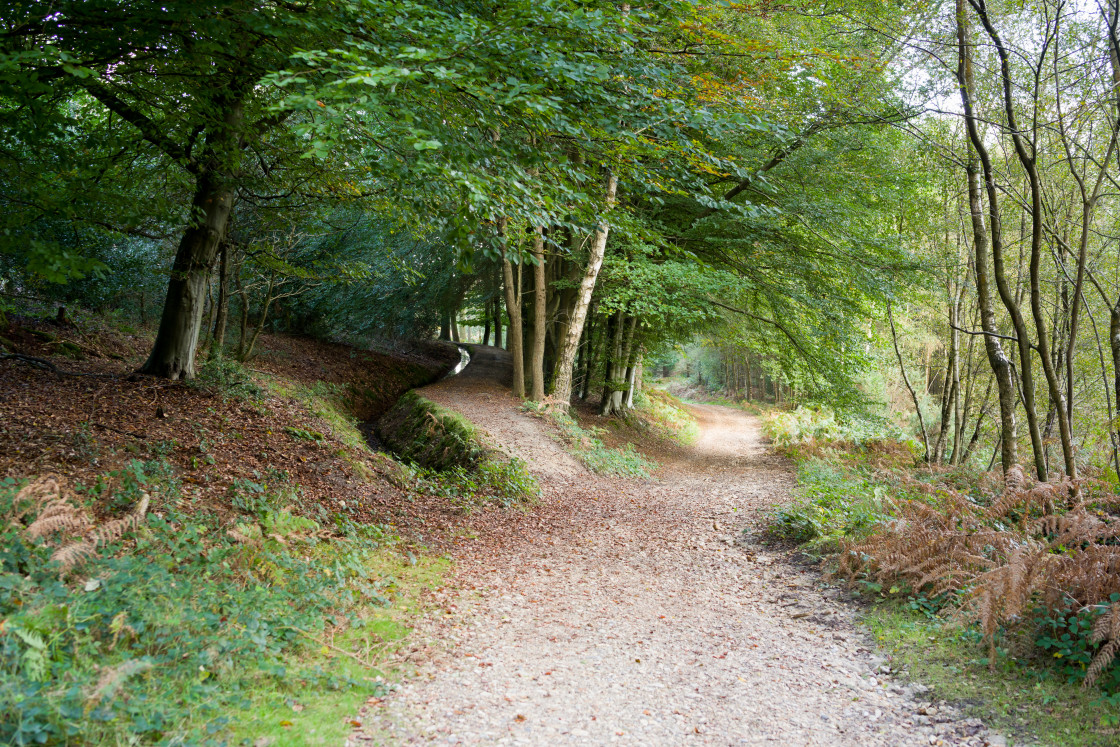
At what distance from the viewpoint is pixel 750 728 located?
11.7 ft

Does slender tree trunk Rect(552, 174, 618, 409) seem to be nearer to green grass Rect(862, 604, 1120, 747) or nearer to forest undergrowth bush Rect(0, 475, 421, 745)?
forest undergrowth bush Rect(0, 475, 421, 745)

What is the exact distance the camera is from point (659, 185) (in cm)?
725

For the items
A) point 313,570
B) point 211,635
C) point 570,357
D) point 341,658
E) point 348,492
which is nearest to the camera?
point 211,635

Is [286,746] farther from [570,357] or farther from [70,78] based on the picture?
[570,357]

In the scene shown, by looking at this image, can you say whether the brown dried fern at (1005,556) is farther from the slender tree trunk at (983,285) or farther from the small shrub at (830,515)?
the slender tree trunk at (983,285)

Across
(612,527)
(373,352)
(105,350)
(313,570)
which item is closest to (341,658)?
(313,570)

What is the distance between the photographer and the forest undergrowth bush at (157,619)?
2537 millimetres

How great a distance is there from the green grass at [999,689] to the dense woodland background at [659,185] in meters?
0.29

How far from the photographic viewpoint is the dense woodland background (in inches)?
191

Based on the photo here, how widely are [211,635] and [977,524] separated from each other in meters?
6.41

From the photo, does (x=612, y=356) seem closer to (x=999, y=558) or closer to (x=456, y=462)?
(x=456, y=462)

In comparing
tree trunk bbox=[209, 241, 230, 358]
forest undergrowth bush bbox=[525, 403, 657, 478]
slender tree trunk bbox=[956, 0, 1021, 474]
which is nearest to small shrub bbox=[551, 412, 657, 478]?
forest undergrowth bush bbox=[525, 403, 657, 478]

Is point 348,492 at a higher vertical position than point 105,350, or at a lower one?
lower

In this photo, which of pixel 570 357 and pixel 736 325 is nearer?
pixel 570 357
